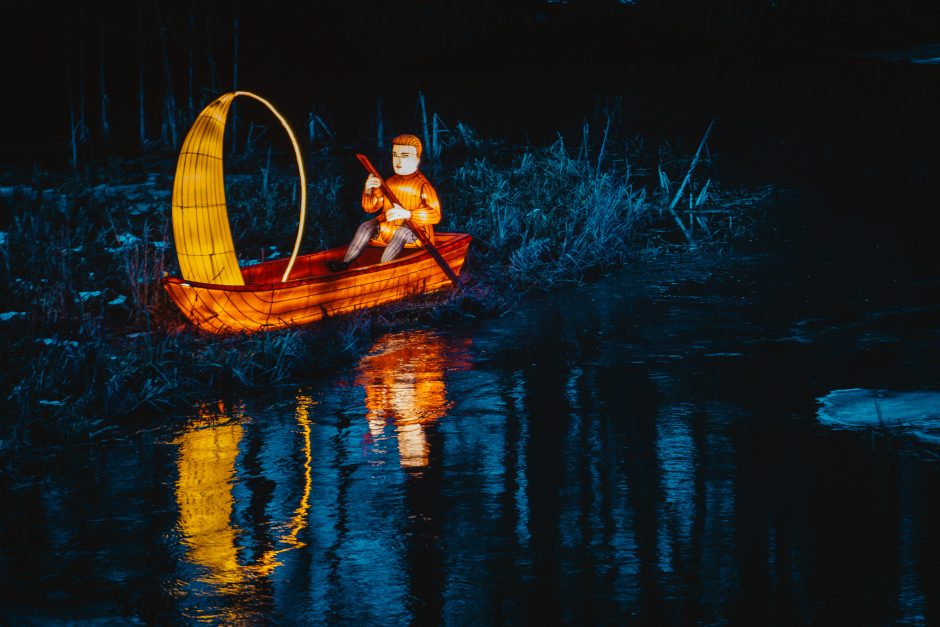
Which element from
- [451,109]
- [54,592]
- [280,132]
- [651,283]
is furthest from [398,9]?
[54,592]

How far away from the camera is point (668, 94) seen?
21.8 metres

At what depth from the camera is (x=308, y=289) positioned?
8531 millimetres

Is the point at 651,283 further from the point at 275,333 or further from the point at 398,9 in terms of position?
the point at 398,9

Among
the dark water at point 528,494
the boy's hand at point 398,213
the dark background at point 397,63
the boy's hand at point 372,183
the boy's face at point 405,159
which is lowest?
the dark water at point 528,494

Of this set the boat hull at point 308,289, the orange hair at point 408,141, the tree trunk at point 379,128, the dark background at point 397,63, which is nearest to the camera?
the boat hull at point 308,289

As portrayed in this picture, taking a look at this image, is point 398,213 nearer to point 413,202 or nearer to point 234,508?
point 413,202

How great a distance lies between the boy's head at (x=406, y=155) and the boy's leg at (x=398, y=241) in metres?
0.47

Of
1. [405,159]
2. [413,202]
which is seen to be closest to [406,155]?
[405,159]

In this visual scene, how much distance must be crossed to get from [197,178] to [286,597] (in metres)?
4.24

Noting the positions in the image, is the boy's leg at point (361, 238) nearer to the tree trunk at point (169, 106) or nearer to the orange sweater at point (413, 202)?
the orange sweater at point (413, 202)

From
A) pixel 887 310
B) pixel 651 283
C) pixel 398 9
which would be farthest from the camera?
pixel 398 9

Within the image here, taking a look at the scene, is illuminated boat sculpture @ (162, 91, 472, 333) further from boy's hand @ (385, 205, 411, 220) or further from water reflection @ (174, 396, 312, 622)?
water reflection @ (174, 396, 312, 622)

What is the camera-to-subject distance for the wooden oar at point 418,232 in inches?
361

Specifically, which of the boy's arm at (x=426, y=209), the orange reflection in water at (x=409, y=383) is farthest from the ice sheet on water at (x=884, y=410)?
the boy's arm at (x=426, y=209)
